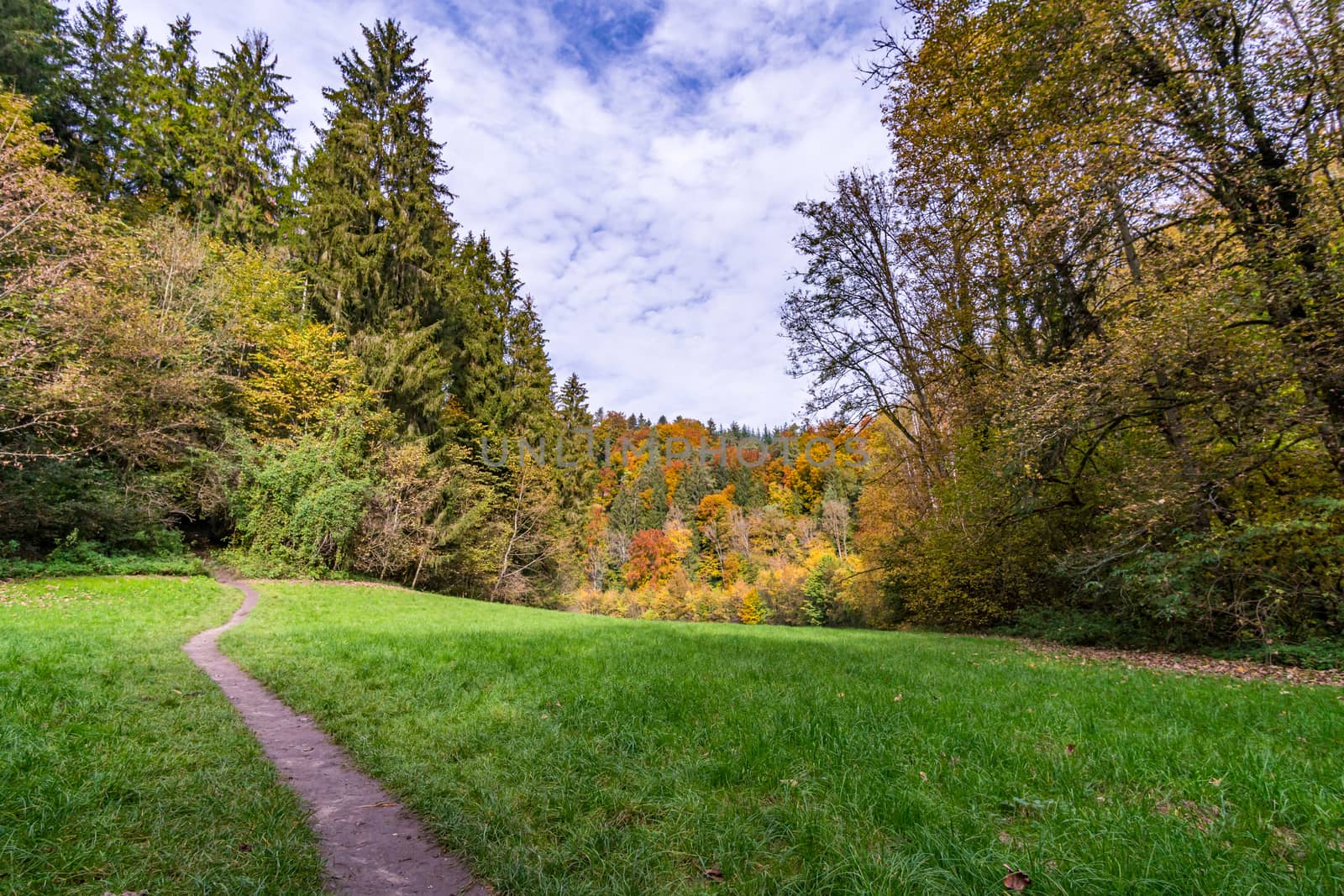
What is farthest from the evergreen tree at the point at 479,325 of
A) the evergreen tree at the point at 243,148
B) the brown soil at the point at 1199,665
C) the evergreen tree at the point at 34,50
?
the brown soil at the point at 1199,665

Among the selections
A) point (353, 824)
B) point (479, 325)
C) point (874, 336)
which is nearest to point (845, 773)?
point (353, 824)

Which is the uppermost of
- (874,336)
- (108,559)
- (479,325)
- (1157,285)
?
(479,325)

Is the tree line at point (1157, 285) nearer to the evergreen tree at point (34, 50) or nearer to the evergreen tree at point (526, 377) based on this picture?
the evergreen tree at point (526, 377)

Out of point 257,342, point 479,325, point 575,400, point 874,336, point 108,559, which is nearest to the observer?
point 108,559

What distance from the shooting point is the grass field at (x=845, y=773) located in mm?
2186

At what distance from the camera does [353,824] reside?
3.08m

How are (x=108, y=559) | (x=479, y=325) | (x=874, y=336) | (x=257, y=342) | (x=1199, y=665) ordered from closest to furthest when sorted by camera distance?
(x=1199, y=665), (x=108, y=559), (x=874, y=336), (x=257, y=342), (x=479, y=325)

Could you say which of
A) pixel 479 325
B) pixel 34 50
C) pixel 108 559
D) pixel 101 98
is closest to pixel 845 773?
pixel 108 559

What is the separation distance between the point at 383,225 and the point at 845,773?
26530mm

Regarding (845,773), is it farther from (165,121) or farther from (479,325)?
(165,121)

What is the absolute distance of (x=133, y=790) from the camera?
3.05 m

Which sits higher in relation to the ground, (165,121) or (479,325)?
(165,121)

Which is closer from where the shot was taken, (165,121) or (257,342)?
(257,342)

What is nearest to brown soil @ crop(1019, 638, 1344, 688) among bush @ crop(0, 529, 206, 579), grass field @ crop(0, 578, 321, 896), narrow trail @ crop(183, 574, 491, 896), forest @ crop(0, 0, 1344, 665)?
forest @ crop(0, 0, 1344, 665)
